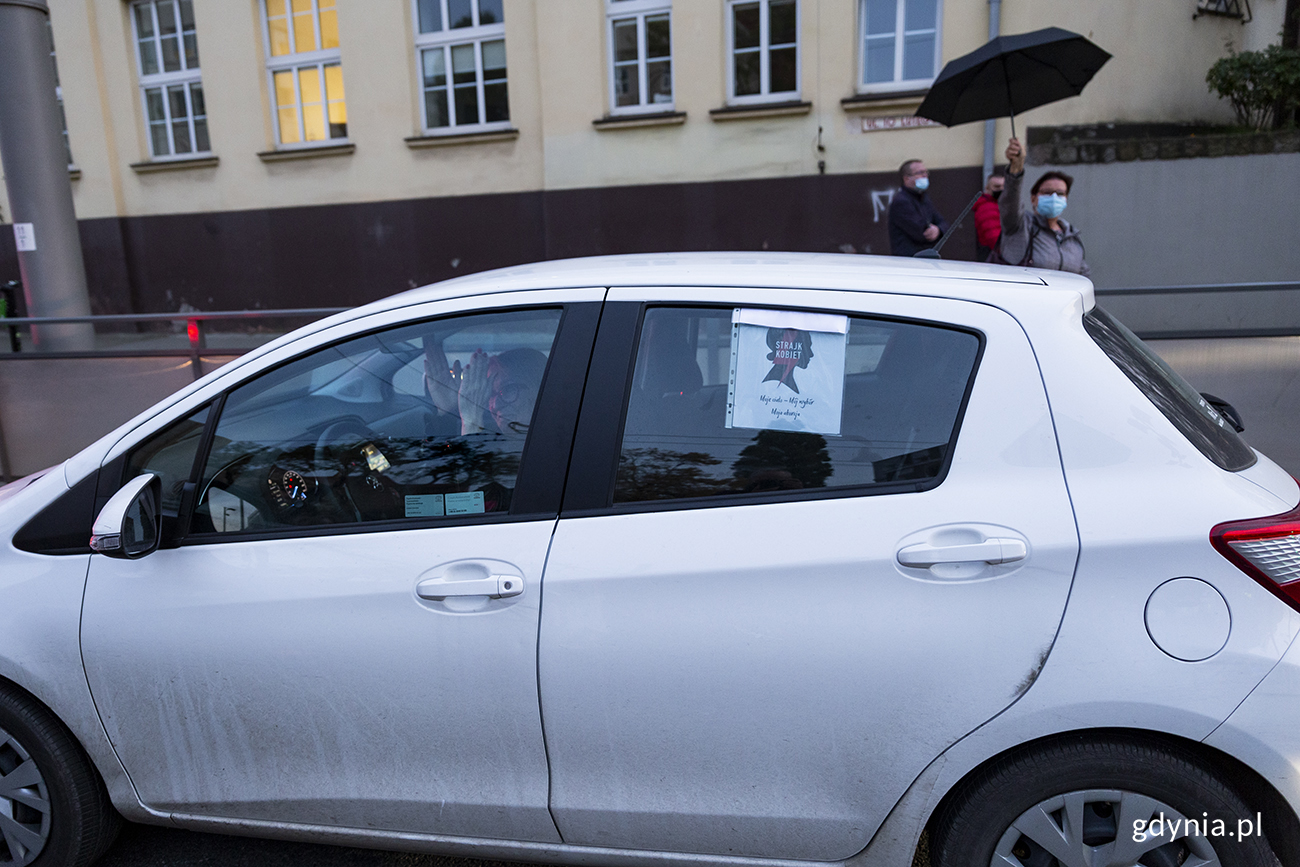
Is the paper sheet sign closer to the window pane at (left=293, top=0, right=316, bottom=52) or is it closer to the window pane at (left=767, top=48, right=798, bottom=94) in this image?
the window pane at (left=767, top=48, right=798, bottom=94)

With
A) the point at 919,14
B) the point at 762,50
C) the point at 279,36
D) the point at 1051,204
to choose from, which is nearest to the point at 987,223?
the point at 1051,204

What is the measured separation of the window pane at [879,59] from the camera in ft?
33.2

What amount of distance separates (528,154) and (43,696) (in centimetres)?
1005

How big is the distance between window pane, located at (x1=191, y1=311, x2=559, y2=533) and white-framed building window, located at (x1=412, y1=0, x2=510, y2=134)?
9955mm

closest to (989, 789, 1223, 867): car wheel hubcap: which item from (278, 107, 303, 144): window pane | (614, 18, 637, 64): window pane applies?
(614, 18, 637, 64): window pane

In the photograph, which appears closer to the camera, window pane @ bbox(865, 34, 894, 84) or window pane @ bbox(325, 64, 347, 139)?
window pane @ bbox(865, 34, 894, 84)

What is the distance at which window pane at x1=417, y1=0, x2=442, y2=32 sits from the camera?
11.7 meters

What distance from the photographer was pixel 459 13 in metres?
11.6

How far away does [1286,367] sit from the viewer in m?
4.49

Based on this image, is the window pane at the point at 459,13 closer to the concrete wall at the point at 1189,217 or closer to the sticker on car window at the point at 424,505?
the concrete wall at the point at 1189,217

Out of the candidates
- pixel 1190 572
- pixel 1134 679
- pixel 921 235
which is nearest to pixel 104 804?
pixel 1134 679

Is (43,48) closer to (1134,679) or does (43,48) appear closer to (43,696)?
(43,696)

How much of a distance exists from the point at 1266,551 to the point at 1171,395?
422 mm

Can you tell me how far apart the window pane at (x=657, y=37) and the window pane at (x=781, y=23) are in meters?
1.22
